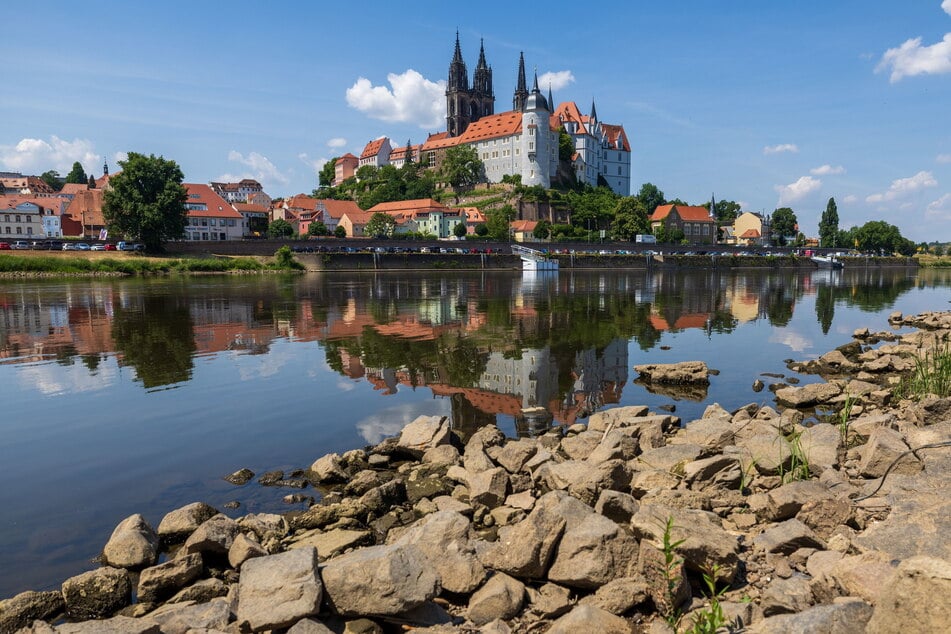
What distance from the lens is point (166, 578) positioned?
295 inches

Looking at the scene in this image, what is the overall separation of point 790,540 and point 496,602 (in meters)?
3.21

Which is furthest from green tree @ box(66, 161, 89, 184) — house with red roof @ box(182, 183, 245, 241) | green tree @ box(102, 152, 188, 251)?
green tree @ box(102, 152, 188, 251)

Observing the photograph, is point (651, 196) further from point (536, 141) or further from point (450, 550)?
point (450, 550)

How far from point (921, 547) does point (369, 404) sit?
521 inches

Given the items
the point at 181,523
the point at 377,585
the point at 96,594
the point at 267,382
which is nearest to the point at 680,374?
the point at 267,382

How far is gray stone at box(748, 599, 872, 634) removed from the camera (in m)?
4.55

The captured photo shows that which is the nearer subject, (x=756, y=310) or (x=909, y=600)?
(x=909, y=600)

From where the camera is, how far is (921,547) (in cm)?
591

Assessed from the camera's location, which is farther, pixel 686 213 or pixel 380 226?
pixel 686 213

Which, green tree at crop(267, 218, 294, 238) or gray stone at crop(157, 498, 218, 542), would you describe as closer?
gray stone at crop(157, 498, 218, 542)

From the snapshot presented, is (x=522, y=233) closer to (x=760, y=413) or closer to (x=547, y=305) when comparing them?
(x=547, y=305)

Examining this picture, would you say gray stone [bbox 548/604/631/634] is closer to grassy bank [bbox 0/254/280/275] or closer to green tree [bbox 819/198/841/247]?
grassy bank [bbox 0/254/280/275]

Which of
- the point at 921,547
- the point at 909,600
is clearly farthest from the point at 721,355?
the point at 909,600

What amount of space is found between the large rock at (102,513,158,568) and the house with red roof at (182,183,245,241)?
124m
